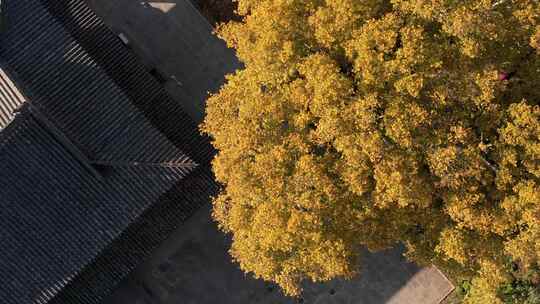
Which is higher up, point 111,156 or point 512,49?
point 111,156

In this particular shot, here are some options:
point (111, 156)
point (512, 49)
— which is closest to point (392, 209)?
point (512, 49)

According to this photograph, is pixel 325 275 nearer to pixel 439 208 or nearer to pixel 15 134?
pixel 439 208

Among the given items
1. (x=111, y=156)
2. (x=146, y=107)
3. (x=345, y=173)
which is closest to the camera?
(x=345, y=173)

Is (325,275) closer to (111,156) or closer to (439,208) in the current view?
(439,208)

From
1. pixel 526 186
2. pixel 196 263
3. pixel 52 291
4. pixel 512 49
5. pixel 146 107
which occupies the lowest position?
pixel 526 186

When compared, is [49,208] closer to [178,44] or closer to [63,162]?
[63,162]

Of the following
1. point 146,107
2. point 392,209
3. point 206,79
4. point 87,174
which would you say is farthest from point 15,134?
point 392,209

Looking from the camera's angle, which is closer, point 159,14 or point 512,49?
point 512,49

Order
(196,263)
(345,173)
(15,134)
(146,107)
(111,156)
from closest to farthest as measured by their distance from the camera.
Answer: (345,173) < (15,134) < (111,156) < (146,107) < (196,263)

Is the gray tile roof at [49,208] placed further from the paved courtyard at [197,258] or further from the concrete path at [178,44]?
the concrete path at [178,44]

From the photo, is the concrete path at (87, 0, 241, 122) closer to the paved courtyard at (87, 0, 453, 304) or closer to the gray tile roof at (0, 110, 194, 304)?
the paved courtyard at (87, 0, 453, 304)
